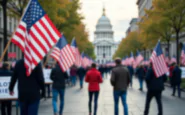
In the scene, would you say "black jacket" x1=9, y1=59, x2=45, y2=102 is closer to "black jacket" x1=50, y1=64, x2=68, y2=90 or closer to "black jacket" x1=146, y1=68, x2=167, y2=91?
"black jacket" x1=50, y1=64, x2=68, y2=90

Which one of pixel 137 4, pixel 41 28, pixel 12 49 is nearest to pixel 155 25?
pixel 12 49

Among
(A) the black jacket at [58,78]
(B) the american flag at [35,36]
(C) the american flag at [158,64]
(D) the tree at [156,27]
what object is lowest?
(A) the black jacket at [58,78]

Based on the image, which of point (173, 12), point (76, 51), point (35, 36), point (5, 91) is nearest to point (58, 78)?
point (5, 91)

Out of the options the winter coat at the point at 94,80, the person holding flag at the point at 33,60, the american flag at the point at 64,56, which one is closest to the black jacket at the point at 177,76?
the american flag at the point at 64,56

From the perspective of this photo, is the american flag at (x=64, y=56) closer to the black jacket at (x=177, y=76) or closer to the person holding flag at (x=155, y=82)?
the person holding flag at (x=155, y=82)

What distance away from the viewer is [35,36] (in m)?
7.15

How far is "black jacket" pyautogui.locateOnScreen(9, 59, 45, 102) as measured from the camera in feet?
21.1

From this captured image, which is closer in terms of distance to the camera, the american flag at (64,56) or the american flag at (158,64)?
the american flag at (158,64)

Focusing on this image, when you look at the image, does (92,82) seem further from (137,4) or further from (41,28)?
(137,4)

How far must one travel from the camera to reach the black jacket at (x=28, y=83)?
253 inches

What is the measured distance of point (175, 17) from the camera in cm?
3228

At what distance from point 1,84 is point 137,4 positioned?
97.8 m

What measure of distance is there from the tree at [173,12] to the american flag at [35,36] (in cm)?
2472

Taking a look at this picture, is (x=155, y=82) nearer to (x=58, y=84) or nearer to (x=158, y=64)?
(x=158, y=64)
